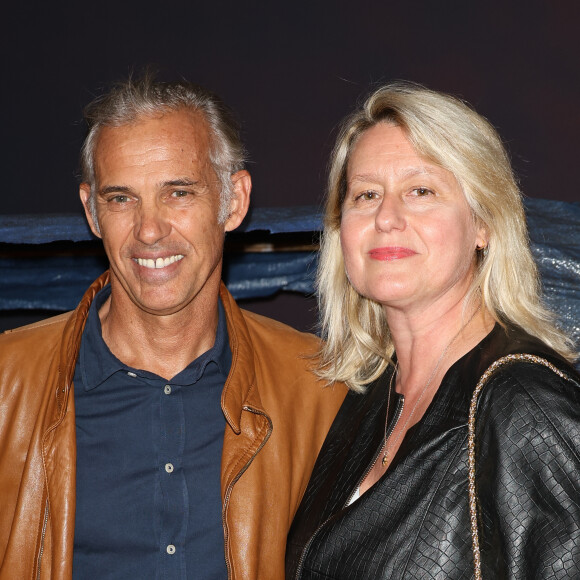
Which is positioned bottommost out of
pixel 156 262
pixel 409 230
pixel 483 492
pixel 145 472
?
pixel 145 472

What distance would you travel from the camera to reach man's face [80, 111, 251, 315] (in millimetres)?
2180

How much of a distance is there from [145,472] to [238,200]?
2.72ft

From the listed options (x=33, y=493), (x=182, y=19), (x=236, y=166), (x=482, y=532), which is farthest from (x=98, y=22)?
(x=482, y=532)

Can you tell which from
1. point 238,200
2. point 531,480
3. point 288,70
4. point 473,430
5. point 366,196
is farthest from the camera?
point 288,70

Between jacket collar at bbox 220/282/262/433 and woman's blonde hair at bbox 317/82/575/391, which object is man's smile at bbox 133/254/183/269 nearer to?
jacket collar at bbox 220/282/262/433

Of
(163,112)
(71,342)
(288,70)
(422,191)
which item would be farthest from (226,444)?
(288,70)

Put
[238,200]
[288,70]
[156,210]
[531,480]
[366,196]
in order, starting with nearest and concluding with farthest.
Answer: [531,480]
[366,196]
[156,210]
[238,200]
[288,70]

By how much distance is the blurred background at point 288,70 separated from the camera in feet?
13.4

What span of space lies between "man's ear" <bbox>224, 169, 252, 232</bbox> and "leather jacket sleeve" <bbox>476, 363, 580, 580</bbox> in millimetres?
1033

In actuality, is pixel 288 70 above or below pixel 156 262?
above

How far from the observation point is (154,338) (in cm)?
227

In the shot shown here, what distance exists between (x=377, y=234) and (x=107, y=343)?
84 centimetres

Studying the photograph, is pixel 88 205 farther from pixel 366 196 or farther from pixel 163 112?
pixel 366 196

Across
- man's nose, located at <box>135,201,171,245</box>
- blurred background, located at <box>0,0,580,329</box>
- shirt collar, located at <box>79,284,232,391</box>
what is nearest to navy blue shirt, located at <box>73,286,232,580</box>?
shirt collar, located at <box>79,284,232,391</box>
